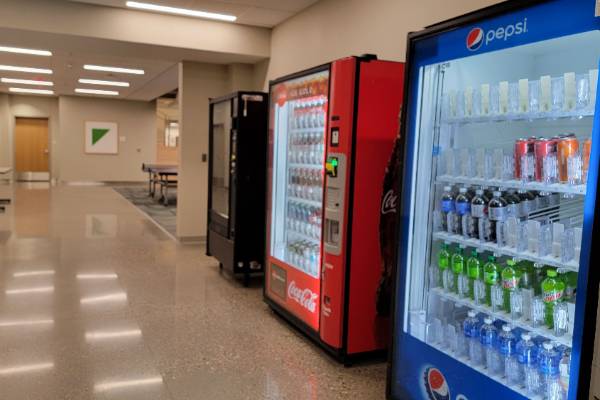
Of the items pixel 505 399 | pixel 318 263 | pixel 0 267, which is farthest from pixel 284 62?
pixel 505 399

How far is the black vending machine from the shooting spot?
523 centimetres

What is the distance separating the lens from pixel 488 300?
8.24 feet

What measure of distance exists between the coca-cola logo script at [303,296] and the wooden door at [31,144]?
17749 millimetres

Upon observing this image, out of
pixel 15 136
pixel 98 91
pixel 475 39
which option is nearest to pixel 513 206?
pixel 475 39

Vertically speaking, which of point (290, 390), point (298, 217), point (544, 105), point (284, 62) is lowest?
point (290, 390)

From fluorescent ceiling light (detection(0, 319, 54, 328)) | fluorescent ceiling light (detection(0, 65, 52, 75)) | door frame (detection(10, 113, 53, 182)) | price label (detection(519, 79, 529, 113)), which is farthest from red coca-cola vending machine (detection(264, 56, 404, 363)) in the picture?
door frame (detection(10, 113, 53, 182))

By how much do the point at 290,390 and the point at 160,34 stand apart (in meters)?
4.88

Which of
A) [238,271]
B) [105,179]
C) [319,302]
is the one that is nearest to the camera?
[319,302]

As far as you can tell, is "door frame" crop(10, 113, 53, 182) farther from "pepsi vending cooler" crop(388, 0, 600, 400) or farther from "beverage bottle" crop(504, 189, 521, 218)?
"beverage bottle" crop(504, 189, 521, 218)

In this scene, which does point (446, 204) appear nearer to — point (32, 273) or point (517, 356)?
point (517, 356)

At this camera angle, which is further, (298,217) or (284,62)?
(284,62)

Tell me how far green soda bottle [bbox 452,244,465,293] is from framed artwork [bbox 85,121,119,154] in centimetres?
1731

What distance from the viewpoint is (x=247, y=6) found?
587 centimetres

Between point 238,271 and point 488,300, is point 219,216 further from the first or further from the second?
point 488,300
